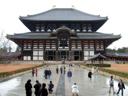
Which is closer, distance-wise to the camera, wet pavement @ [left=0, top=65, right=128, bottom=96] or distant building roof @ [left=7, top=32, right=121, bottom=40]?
wet pavement @ [left=0, top=65, right=128, bottom=96]

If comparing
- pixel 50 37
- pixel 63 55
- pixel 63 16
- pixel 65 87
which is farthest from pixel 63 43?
pixel 65 87

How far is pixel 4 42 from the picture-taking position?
155250mm

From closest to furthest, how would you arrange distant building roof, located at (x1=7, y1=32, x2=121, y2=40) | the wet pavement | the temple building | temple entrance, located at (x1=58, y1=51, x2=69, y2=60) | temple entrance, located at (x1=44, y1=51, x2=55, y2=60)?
the wet pavement < distant building roof, located at (x1=7, y1=32, x2=121, y2=40) < the temple building < temple entrance, located at (x1=58, y1=51, x2=69, y2=60) < temple entrance, located at (x1=44, y1=51, x2=55, y2=60)

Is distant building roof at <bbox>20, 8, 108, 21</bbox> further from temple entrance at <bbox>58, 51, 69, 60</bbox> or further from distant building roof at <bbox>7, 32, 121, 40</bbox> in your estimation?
temple entrance at <bbox>58, 51, 69, 60</bbox>

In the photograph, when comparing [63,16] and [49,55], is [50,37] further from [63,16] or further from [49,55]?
[63,16]

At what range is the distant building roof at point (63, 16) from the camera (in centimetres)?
11219

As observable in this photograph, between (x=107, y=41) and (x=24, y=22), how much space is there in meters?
26.5

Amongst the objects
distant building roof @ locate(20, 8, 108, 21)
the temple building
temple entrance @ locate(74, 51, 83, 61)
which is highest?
distant building roof @ locate(20, 8, 108, 21)

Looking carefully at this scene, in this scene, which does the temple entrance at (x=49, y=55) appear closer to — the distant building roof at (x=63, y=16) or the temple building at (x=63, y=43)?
the temple building at (x=63, y=43)

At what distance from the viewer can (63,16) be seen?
115750mm

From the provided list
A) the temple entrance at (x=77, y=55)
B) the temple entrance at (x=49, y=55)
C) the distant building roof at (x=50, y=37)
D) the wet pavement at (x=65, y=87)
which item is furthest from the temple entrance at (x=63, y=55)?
the wet pavement at (x=65, y=87)

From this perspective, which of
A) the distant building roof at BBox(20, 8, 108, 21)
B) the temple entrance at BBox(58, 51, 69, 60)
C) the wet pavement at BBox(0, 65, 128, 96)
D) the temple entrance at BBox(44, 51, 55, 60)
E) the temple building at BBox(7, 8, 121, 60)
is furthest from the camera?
the distant building roof at BBox(20, 8, 108, 21)

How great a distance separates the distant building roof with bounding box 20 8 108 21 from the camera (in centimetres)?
11219

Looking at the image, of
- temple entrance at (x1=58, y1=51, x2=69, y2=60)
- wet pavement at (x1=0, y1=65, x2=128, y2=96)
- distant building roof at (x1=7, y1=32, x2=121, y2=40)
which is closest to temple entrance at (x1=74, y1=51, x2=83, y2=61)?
temple entrance at (x1=58, y1=51, x2=69, y2=60)
